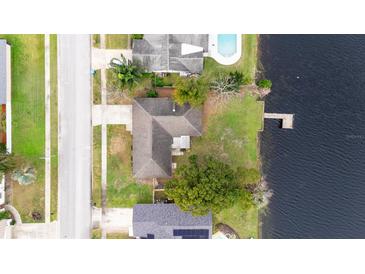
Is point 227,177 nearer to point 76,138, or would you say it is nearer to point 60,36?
point 76,138

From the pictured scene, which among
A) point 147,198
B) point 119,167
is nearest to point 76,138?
point 119,167

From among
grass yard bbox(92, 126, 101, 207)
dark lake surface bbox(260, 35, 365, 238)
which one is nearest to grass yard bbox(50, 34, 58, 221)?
grass yard bbox(92, 126, 101, 207)

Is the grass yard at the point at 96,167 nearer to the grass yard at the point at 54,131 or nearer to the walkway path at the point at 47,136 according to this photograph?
the grass yard at the point at 54,131

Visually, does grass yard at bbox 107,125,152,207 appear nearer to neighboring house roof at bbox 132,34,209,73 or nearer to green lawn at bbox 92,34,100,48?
neighboring house roof at bbox 132,34,209,73

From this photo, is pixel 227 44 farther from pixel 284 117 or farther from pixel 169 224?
pixel 169 224

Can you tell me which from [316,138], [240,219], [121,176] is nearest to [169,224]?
[121,176]
